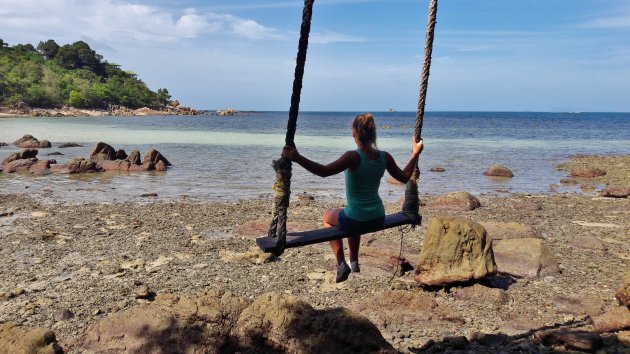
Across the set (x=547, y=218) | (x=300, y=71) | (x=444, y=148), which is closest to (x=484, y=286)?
(x=300, y=71)

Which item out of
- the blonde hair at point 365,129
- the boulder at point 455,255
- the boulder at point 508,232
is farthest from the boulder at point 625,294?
the boulder at point 508,232

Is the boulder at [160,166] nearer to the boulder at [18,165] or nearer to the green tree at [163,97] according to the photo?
the boulder at [18,165]

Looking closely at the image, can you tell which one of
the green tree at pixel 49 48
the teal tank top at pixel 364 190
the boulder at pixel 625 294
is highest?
the green tree at pixel 49 48

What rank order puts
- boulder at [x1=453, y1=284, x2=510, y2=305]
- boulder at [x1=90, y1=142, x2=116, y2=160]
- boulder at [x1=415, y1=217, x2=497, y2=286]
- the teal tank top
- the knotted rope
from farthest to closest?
boulder at [x1=90, y1=142, x2=116, y2=160] → boulder at [x1=415, y1=217, x2=497, y2=286] → boulder at [x1=453, y1=284, x2=510, y2=305] → the teal tank top → the knotted rope

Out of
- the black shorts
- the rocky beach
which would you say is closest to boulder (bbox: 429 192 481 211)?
the rocky beach

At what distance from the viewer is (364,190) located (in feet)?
19.3

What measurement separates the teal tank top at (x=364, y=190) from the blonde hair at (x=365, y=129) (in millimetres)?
199

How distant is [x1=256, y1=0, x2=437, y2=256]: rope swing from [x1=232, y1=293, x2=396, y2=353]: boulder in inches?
28.7

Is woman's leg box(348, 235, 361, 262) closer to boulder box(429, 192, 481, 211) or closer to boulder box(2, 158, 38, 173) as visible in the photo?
boulder box(429, 192, 481, 211)

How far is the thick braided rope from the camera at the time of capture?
652cm

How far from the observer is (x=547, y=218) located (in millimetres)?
15203

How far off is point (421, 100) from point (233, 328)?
3.72 metres

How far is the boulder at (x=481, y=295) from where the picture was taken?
321 inches

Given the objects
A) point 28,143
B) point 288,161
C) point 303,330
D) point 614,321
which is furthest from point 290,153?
point 28,143
